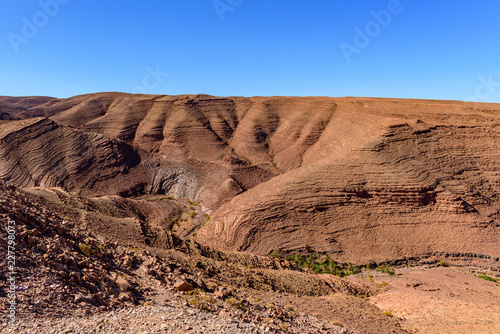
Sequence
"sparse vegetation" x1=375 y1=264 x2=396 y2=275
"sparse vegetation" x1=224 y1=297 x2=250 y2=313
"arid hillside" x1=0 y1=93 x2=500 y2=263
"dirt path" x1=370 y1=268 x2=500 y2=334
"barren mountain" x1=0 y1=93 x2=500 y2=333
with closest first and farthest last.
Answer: "sparse vegetation" x1=224 y1=297 x2=250 y2=313, "dirt path" x1=370 y1=268 x2=500 y2=334, "barren mountain" x1=0 y1=93 x2=500 y2=333, "sparse vegetation" x1=375 y1=264 x2=396 y2=275, "arid hillside" x1=0 y1=93 x2=500 y2=263

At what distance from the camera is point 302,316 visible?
Answer: 11500 millimetres

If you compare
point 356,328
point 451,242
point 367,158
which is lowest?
point 356,328

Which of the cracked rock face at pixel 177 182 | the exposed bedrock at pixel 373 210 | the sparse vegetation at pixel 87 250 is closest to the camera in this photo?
the sparse vegetation at pixel 87 250

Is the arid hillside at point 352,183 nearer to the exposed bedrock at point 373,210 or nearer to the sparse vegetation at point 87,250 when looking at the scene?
the exposed bedrock at point 373,210

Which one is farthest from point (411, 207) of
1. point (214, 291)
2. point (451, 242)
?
point (214, 291)

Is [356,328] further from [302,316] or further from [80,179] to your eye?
[80,179]

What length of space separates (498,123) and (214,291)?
101ft

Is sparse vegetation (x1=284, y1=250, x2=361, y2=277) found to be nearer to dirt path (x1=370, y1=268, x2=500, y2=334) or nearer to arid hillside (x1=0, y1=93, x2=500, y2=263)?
arid hillside (x1=0, y1=93, x2=500, y2=263)

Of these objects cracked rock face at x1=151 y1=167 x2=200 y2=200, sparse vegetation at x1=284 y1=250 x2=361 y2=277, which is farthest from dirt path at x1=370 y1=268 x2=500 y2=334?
cracked rock face at x1=151 y1=167 x2=200 y2=200

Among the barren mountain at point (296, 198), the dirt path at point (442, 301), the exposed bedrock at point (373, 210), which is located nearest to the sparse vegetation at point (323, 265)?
the barren mountain at point (296, 198)

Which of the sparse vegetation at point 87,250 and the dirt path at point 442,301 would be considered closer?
the sparse vegetation at point 87,250

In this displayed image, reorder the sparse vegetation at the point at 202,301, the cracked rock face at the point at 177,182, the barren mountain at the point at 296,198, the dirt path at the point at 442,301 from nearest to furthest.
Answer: the sparse vegetation at the point at 202,301
the dirt path at the point at 442,301
the barren mountain at the point at 296,198
the cracked rock face at the point at 177,182

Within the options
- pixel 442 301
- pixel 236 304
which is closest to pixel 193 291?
pixel 236 304

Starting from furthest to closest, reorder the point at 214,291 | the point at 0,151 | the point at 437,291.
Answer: the point at 0,151 → the point at 437,291 → the point at 214,291
